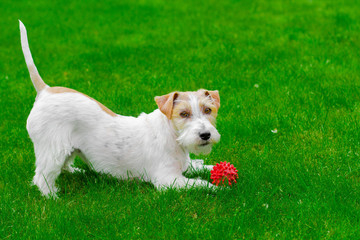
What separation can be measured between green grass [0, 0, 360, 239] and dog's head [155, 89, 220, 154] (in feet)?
1.79

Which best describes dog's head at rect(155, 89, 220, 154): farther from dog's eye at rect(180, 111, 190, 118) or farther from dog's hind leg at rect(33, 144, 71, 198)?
dog's hind leg at rect(33, 144, 71, 198)

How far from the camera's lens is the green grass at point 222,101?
Result: 13.8 ft

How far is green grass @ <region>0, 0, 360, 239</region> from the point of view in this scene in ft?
13.8

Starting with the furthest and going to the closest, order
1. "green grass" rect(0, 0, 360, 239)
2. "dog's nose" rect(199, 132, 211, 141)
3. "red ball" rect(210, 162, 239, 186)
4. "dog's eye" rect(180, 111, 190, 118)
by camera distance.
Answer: "red ball" rect(210, 162, 239, 186), "dog's eye" rect(180, 111, 190, 118), "dog's nose" rect(199, 132, 211, 141), "green grass" rect(0, 0, 360, 239)

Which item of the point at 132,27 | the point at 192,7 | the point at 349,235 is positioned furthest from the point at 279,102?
the point at 192,7

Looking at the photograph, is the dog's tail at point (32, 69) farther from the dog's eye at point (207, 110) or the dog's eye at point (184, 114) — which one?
the dog's eye at point (207, 110)

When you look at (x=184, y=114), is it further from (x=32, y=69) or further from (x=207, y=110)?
(x=32, y=69)

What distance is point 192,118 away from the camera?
4559 mm

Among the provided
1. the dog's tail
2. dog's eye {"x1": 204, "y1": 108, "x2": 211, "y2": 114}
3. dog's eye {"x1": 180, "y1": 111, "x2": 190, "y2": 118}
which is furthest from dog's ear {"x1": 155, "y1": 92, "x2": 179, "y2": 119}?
the dog's tail

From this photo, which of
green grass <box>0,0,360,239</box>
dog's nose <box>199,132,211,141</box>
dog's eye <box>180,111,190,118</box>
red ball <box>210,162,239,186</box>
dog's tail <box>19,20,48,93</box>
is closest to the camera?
green grass <box>0,0,360,239</box>

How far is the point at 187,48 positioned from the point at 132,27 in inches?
93.8

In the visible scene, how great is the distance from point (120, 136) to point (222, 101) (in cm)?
260

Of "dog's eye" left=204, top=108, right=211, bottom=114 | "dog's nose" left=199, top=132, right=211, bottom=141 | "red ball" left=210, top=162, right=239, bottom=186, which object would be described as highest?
"dog's eye" left=204, top=108, right=211, bottom=114

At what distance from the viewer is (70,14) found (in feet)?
42.5
